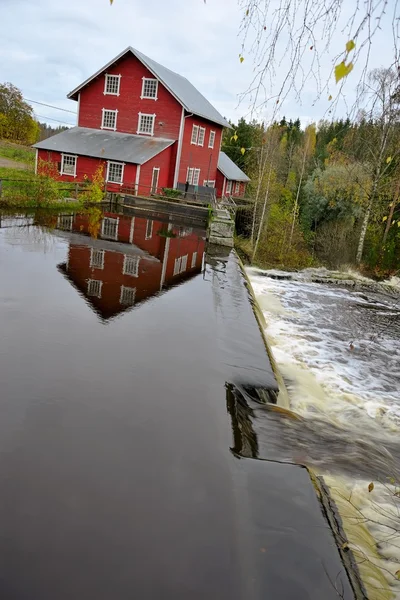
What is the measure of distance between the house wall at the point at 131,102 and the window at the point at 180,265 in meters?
18.6

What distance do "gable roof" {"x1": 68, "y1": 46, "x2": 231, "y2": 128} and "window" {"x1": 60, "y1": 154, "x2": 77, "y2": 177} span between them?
5.22 meters

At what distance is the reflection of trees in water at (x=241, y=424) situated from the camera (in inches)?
220

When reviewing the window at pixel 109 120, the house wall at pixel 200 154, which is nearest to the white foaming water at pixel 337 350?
the house wall at pixel 200 154

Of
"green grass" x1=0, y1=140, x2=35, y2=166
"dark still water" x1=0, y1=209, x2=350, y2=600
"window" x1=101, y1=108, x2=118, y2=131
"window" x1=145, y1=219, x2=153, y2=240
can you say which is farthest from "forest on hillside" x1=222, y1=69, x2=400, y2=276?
→ "green grass" x1=0, y1=140, x2=35, y2=166

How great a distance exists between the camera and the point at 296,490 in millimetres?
4941

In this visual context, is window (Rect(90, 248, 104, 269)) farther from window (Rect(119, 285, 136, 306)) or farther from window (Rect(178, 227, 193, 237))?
window (Rect(178, 227, 193, 237))

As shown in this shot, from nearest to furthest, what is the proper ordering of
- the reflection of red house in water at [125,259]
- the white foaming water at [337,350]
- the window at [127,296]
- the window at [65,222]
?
1. the white foaming water at [337,350]
2. the window at [127,296]
3. the reflection of red house in water at [125,259]
4. the window at [65,222]

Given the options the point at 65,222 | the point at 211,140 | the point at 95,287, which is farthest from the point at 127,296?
the point at 211,140

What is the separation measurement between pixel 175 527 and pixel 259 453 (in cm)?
172

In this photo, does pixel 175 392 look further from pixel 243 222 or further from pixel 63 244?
pixel 243 222

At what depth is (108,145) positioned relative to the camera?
31.1m

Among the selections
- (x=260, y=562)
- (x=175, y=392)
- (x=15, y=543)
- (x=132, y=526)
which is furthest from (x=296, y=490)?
(x=15, y=543)

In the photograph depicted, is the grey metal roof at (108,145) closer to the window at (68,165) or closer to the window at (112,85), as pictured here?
the window at (68,165)

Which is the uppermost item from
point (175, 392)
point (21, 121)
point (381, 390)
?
point (21, 121)
